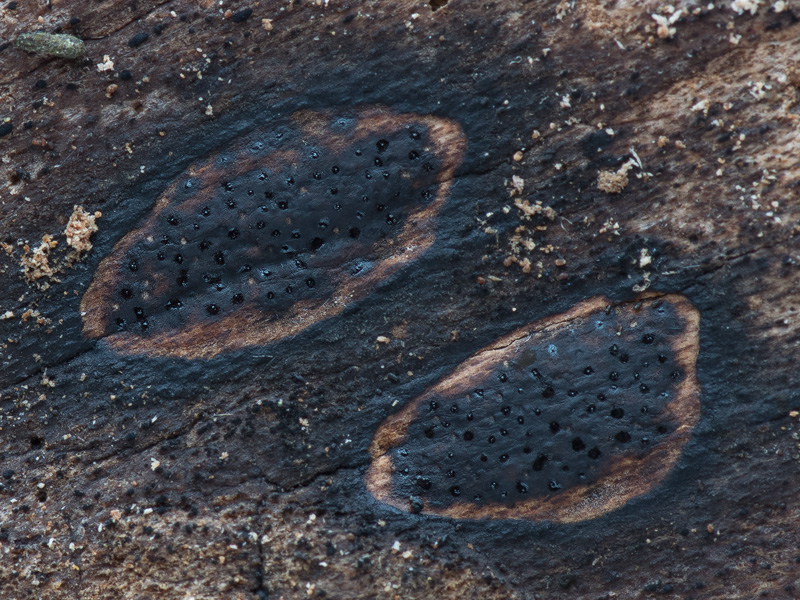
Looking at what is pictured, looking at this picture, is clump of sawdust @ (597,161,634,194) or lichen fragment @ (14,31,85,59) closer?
clump of sawdust @ (597,161,634,194)

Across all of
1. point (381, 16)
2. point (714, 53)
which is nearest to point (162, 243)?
point (381, 16)

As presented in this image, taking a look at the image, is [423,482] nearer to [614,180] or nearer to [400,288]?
[400,288]

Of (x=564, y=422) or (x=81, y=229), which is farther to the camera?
(x=81, y=229)

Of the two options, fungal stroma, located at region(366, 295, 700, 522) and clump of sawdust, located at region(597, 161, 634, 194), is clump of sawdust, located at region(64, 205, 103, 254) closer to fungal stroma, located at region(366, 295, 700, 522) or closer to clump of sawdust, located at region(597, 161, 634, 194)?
fungal stroma, located at region(366, 295, 700, 522)

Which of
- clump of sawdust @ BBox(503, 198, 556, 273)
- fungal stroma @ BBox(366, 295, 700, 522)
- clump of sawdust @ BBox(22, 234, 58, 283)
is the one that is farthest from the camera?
clump of sawdust @ BBox(22, 234, 58, 283)

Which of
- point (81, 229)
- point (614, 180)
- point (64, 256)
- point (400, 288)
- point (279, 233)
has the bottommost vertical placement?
point (400, 288)

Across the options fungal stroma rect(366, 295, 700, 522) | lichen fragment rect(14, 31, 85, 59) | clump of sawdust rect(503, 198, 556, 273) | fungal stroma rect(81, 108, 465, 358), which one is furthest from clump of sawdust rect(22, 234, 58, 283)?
clump of sawdust rect(503, 198, 556, 273)

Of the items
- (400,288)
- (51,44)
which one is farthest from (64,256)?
(400,288)
